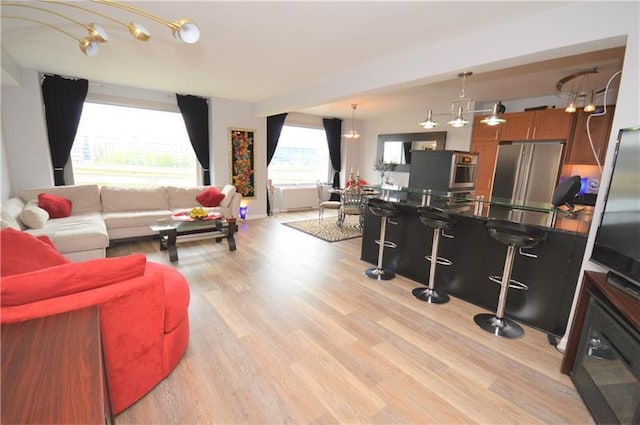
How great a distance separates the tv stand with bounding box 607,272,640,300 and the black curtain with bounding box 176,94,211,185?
242 inches

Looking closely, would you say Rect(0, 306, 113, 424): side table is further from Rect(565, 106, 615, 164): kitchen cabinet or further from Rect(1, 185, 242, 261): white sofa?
Rect(565, 106, 615, 164): kitchen cabinet

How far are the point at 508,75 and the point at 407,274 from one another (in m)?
3.01

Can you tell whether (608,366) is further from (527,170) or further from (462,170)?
(527,170)

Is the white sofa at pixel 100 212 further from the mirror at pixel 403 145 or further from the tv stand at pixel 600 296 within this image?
the tv stand at pixel 600 296

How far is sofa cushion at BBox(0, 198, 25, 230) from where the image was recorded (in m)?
2.98

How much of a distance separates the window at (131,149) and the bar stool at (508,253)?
5.67 m

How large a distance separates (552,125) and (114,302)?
6117 mm

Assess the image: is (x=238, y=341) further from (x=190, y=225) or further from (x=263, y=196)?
(x=263, y=196)


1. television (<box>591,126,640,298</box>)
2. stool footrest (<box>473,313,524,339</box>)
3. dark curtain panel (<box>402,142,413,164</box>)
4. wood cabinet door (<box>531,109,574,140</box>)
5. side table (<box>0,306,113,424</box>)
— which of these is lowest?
stool footrest (<box>473,313,524,339</box>)

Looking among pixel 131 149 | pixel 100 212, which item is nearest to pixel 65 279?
pixel 100 212

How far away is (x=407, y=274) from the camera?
3490mm

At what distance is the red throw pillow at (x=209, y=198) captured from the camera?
5289mm

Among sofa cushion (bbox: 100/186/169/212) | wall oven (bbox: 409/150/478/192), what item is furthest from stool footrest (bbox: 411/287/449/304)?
sofa cushion (bbox: 100/186/169/212)

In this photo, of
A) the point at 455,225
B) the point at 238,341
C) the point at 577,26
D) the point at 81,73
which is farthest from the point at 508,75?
the point at 81,73
